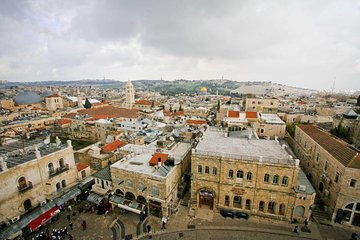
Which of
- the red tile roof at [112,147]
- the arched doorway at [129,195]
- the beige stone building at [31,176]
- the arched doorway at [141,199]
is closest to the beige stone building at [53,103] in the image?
the red tile roof at [112,147]

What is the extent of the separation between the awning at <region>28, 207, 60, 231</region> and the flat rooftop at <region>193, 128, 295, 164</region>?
21.7m

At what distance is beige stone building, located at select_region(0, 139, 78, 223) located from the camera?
23.5 meters

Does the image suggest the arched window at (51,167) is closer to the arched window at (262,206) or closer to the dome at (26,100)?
the arched window at (262,206)

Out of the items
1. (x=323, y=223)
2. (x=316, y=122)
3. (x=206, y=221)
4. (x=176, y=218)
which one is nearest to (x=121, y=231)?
(x=176, y=218)

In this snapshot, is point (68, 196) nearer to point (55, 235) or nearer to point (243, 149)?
point (55, 235)

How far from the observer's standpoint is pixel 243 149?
2750 cm

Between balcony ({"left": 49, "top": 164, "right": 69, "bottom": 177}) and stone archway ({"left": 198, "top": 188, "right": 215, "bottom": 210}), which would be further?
balcony ({"left": 49, "top": 164, "right": 69, "bottom": 177})

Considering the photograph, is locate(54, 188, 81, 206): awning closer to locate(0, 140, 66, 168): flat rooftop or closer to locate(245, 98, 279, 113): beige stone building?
locate(0, 140, 66, 168): flat rooftop

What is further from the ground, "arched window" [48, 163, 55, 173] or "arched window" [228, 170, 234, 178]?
"arched window" [228, 170, 234, 178]

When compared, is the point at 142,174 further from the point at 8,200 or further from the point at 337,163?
the point at 337,163

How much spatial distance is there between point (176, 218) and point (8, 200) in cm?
2211

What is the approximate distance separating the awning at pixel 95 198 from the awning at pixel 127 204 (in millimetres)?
2273

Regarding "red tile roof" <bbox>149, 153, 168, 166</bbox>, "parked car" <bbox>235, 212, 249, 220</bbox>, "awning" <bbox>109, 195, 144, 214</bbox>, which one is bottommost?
"parked car" <bbox>235, 212, 249, 220</bbox>

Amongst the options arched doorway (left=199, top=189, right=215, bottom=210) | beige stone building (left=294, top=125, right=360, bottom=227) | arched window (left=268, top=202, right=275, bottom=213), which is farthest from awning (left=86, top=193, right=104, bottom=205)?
beige stone building (left=294, top=125, right=360, bottom=227)
